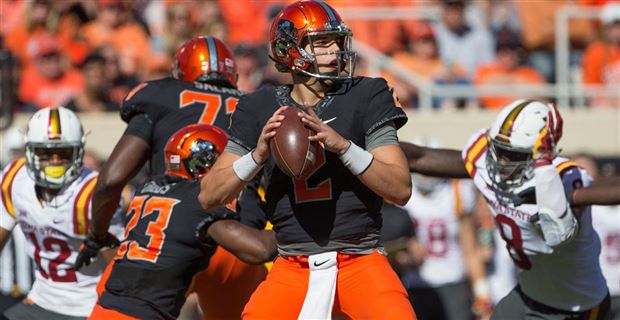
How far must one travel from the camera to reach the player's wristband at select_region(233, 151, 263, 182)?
435 centimetres

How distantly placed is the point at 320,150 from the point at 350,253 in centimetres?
42

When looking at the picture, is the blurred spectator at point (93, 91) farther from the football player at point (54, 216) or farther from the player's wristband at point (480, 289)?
the football player at point (54, 216)

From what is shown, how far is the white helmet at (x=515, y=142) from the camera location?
18.0 feet

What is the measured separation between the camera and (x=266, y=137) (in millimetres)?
4281

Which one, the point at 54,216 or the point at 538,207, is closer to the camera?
the point at 538,207

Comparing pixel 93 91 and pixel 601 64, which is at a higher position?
pixel 93 91

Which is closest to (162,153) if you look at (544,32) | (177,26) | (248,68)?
(248,68)

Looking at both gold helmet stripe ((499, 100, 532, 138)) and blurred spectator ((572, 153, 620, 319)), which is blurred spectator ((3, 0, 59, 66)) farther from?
gold helmet stripe ((499, 100, 532, 138))

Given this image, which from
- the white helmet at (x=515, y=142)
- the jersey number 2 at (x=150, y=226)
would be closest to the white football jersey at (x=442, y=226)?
the white helmet at (x=515, y=142)

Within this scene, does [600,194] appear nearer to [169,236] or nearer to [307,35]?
[307,35]

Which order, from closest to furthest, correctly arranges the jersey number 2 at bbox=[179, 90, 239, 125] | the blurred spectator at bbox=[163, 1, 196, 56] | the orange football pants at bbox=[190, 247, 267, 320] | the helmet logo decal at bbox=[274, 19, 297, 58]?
the helmet logo decal at bbox=[274, 19, 297, 58] → the orange football pants at bbox=[190, 247, 267, 320] → the jersey number 2 at bbox=[179, 90, 239, 125] → the blurred spectator at bbox=[163, 1, 196, 56]

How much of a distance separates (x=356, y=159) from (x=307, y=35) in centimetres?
57

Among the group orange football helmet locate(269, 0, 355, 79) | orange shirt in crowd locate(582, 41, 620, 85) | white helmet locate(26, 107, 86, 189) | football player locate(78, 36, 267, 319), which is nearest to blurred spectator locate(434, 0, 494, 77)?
orange shirt in crowd locate(582, 41, 620, 85)

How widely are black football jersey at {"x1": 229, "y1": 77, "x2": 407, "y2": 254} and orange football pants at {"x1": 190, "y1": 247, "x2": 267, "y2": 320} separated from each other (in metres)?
1.39
